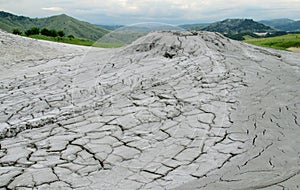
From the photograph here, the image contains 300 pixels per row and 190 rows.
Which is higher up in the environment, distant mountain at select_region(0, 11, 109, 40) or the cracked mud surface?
distant mountain at select_region(0, 11, 109, 40)

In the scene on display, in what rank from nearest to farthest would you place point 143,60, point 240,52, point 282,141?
point 282,141, point 143,60, point 240,52

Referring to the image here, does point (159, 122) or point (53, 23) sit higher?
point (53, 23)

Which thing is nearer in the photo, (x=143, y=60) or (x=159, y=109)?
(x=159, y=109)

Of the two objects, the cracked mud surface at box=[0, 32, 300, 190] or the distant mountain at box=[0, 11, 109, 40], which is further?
the distant mountain at box=[0, 11, 109, 40]

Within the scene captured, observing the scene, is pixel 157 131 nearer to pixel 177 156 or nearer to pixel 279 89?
pixel 177 156

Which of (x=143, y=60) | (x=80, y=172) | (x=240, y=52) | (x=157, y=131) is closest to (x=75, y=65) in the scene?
(x=143, y=60)

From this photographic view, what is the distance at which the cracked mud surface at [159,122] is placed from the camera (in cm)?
264

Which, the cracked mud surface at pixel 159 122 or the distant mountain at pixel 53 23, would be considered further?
the distant mountain at pixel 53 23

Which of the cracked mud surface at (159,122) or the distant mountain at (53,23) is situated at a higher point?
the distant mountain at (53,23)

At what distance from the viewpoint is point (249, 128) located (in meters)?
3.35

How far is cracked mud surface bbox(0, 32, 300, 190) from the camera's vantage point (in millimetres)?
2641

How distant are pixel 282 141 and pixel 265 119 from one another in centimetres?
44

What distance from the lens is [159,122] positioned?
345 centimetres

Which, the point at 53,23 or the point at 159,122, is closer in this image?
the point at 159,122
